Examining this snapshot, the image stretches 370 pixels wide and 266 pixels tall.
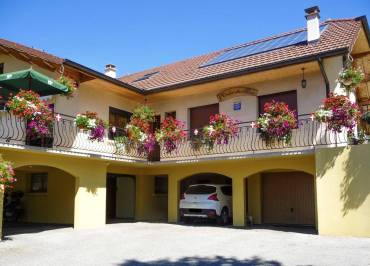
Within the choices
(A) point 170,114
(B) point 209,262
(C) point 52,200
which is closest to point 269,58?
(A) point 170,114

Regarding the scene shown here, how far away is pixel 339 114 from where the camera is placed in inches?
450

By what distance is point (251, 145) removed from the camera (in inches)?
569

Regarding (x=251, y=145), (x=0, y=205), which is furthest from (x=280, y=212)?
(x=0, y=205)

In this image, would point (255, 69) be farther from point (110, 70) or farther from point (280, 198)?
point (110, 70)

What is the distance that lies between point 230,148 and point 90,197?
542 cm

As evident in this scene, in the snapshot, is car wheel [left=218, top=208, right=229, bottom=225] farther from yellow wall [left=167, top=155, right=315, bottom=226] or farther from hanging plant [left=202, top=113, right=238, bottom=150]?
hanging plant [left=202, top=113, right=238, bottom=150]

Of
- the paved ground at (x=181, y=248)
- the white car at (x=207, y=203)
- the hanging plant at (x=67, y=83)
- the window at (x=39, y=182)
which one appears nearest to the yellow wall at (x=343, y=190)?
the paved ground at (x=181, y=248)

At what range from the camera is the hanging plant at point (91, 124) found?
1326 centimetres

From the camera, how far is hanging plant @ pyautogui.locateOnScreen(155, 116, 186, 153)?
49.2 feet

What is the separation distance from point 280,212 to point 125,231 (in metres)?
6.22

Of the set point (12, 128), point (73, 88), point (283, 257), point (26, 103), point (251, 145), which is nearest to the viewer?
point (283, 257)

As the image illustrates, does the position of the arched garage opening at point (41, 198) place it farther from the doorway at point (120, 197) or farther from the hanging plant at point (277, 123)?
the hanging plant at point (277, 123)

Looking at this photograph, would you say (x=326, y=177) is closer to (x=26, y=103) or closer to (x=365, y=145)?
(x=365, y=145)

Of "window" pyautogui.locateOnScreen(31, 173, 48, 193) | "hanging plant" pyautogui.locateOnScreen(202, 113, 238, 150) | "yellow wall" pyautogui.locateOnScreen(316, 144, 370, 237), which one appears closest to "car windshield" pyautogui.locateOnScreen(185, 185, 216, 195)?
"hanging plant" pyautogui.locateOnScreen(202, 113, 238, 150)
